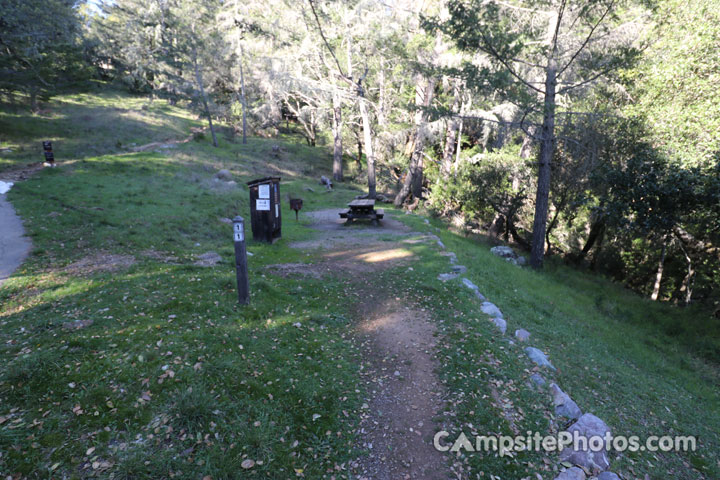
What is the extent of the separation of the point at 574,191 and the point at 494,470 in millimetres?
13224

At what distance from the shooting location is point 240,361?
4.47 metres

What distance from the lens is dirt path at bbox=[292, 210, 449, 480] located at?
3.51 metres

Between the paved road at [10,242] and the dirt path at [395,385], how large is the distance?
17.6ft

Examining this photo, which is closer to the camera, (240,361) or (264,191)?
(240,361)

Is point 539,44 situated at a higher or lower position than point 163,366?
higher

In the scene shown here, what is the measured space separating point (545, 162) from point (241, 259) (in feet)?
34.1

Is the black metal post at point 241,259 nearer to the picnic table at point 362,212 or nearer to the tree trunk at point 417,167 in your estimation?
the picnic table at point 362,212

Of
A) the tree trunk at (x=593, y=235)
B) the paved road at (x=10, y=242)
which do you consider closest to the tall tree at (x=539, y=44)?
the tree trunk at (x=593, y=235)

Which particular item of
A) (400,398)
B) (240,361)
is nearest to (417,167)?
(400,398)

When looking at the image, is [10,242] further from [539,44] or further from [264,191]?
[539,44]

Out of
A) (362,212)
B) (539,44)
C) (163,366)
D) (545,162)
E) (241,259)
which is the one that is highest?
(539,44)

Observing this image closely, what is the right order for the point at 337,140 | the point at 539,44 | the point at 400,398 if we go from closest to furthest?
the point at 400,398 < the point at 539,44 < the point at 337,140

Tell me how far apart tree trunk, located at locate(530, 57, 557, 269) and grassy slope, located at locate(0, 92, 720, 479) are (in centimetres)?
215

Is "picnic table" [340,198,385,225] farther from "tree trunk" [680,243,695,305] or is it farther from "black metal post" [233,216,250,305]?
"tree trunk" [680,243,695,305]
